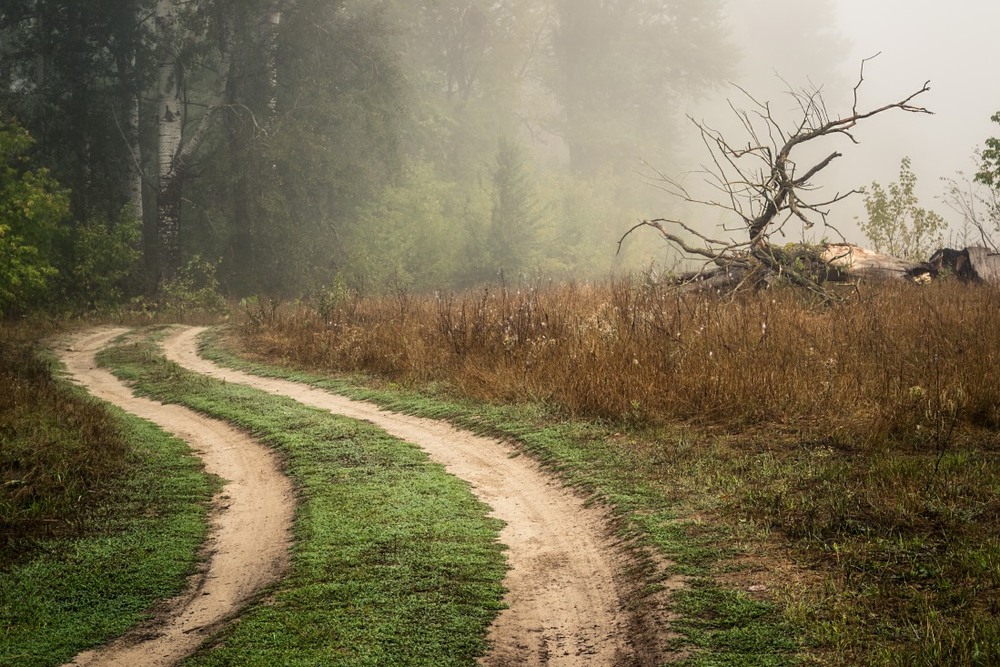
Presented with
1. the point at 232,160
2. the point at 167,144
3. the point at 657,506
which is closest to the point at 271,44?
the point at 232,160

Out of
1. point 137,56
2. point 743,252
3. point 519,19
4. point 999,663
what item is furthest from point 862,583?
point 519,19

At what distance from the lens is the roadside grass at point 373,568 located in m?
4.48

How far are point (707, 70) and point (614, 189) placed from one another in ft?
34.5

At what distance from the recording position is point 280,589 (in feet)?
17.4

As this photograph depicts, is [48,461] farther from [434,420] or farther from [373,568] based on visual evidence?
[434,420]

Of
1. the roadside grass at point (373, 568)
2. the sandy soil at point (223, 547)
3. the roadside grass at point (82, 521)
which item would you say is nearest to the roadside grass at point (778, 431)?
the roadside grass at point (373, 568)

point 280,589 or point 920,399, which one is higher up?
point 920,399

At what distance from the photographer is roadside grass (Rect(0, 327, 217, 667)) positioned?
5.02 meters

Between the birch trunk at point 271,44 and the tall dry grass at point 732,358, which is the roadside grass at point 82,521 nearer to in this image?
the tall dry grass at point 732,358

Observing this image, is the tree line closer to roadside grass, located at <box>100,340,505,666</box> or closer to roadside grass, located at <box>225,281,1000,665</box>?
roadside grass, located at <box>225,281,1000,665</box>

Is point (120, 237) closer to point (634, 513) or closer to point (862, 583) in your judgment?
point (634, 513)

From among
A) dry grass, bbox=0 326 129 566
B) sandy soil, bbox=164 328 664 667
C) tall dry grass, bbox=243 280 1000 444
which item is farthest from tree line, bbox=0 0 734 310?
sandy soil, bbox=164 328 664 667

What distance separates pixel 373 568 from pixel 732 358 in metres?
5.04

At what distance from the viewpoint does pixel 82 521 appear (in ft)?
22.1
